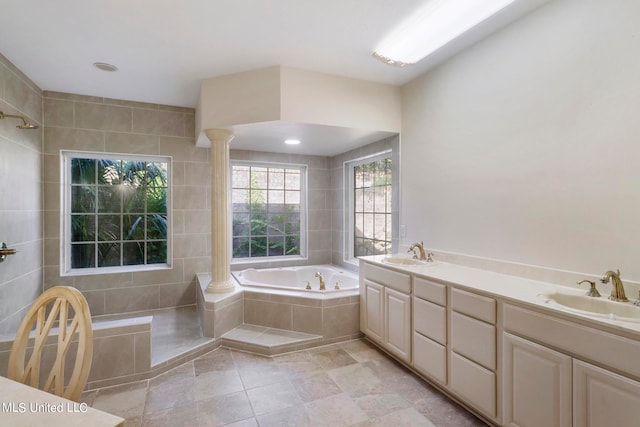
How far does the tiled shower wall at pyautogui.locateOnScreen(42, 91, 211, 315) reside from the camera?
321cm

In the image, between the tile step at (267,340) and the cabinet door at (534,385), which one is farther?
the tile step at (267,340)

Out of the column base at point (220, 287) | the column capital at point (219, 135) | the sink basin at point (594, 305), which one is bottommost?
the column base at point (220, 287)

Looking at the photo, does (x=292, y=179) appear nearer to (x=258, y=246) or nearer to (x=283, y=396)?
(x=258, y=246)

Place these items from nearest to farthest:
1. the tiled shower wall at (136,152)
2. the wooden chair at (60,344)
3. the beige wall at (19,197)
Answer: the wooden chair at (60,344) → the beige wall at (19,197) → the tiled shower wall at (136,152)

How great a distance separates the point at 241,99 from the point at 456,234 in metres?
2.26

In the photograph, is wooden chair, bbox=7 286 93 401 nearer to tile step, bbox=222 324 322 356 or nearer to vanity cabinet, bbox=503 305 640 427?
tile step, bbox=222 324 322 356

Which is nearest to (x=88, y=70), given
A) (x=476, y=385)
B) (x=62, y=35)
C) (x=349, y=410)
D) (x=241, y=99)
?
(x=62, y=35)

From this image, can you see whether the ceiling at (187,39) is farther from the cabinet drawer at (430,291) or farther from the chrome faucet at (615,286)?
the chrome faucet at (615,286)

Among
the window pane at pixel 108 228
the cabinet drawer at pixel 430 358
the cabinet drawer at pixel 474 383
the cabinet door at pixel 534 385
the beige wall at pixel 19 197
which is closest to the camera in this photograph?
the cabinet door at pixel 534 385

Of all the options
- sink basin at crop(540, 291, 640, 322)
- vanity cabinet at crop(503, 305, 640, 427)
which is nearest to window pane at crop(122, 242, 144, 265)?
vanity cabinet at crop(503, 305, 640, 427)

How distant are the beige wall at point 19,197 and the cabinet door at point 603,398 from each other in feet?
12.6

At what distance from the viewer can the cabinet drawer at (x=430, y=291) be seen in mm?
2045

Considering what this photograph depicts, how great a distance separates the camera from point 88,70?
8.99 ft

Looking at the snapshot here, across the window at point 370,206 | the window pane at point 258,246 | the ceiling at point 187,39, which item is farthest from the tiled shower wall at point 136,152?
the window at point 370,206
